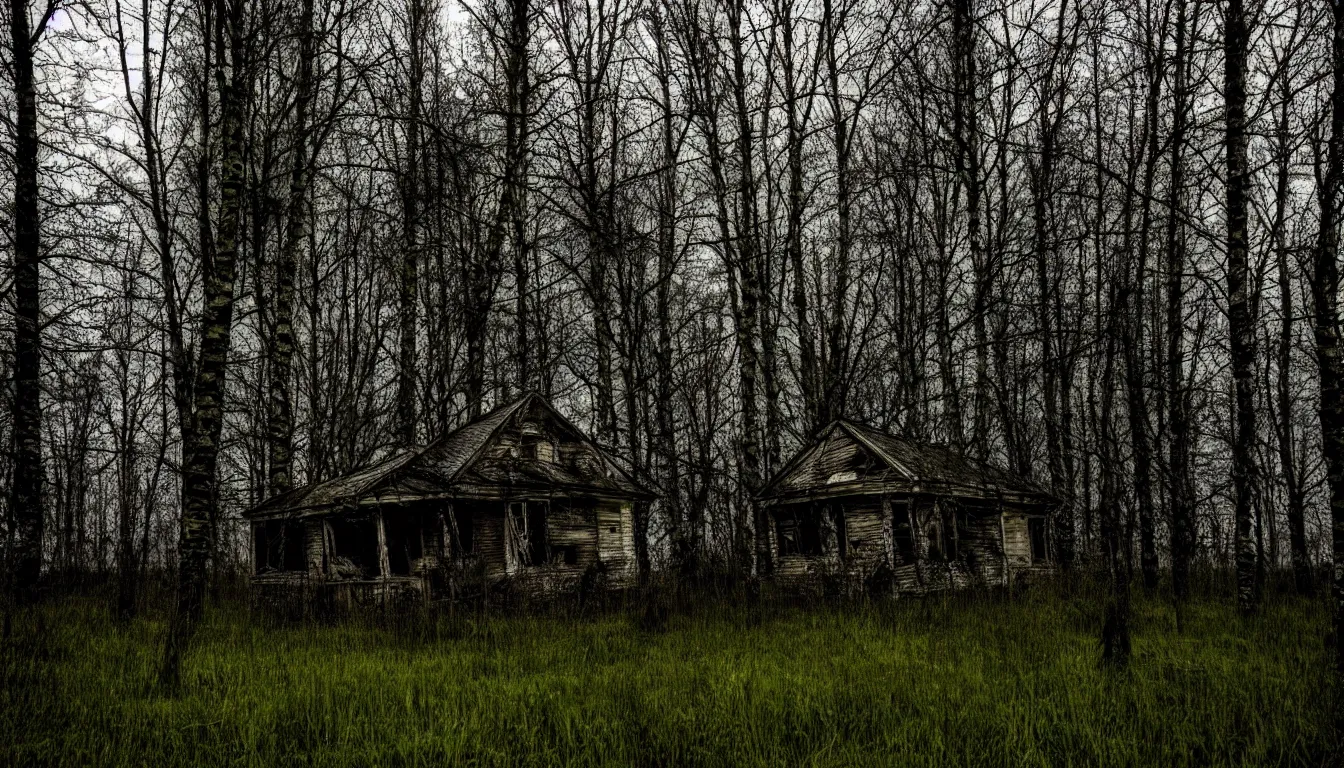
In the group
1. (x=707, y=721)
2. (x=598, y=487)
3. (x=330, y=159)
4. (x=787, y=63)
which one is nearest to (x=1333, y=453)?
(x=707, y=721)

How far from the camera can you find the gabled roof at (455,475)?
1606 centimetres

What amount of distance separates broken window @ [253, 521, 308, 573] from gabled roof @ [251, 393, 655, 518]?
4.89ft

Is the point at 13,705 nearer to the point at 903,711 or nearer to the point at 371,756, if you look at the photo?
the point at 371,756

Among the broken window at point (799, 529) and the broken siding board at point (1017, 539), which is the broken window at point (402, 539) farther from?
the broken siding board at point (1017, 539)

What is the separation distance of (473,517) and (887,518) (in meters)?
9.56

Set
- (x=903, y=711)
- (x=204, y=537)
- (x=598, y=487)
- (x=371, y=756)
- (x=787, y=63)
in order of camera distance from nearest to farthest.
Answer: (x=371, y=756) → (x=903, y=711) → (x=204, y=537) → (x=787, y=63) → (x=598, y=487)

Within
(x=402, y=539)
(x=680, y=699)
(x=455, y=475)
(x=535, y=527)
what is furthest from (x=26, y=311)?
(x=680, y=699)

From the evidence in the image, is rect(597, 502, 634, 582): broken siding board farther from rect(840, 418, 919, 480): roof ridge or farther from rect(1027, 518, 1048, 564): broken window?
rect(1027, 518, 1048, 564): broken window

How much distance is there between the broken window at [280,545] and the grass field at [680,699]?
33.1ft

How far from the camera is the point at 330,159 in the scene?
21.2m

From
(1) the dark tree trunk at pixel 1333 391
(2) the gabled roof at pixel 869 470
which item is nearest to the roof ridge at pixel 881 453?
(2) the gabled roof at pixel 869 470

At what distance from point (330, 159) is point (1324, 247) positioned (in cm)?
2166

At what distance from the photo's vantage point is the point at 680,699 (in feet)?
20.5

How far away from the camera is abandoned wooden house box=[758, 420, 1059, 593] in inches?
682
